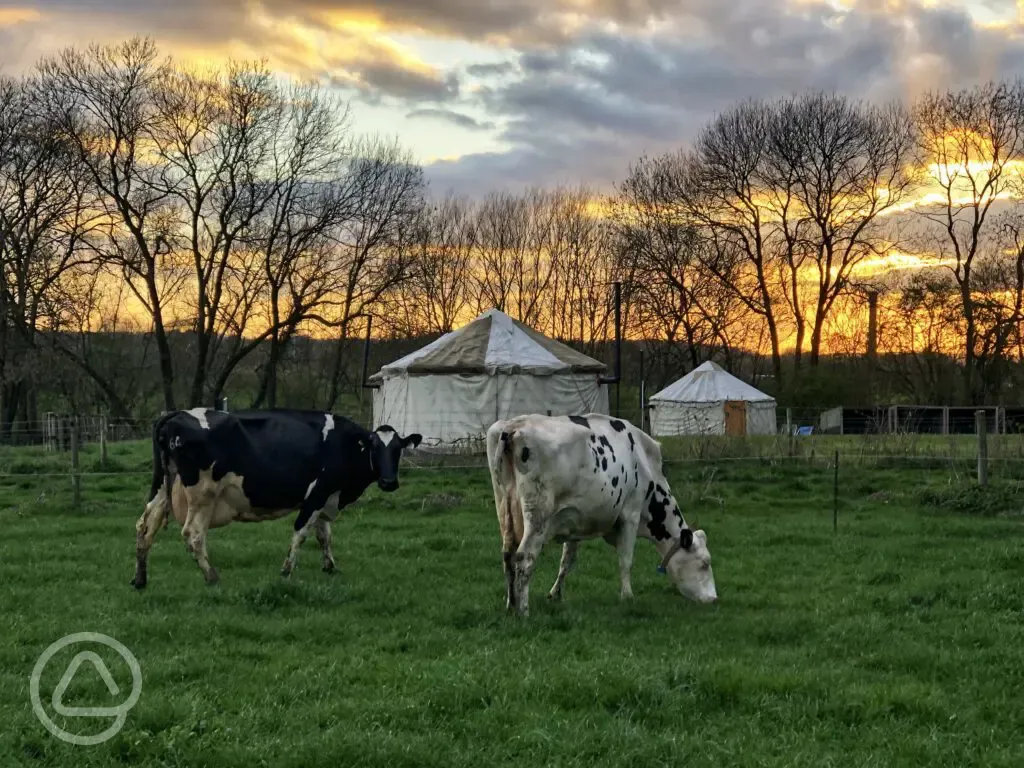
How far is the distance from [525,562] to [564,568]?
40.1 inches

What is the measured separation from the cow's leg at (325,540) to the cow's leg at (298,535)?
0.17 meters

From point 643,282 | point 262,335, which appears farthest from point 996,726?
point 643,282

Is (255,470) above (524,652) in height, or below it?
above

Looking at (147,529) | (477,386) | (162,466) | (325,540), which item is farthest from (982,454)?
(477,386)

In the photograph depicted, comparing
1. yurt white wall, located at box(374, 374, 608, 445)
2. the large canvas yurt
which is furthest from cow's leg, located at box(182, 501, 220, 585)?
yurt white wall, located at box(374, 374, 608, 445)

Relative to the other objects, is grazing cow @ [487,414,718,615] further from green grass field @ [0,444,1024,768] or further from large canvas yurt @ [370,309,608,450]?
large canvas yurt @ [370,309,608,450]

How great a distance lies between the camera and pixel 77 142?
101 ft

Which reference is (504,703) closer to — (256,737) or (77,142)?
(256,737)

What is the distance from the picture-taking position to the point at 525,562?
24.2ft

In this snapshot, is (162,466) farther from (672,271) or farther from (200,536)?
(672,271)

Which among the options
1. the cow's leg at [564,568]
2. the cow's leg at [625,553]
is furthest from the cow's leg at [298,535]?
the cow's leg at [625,553]

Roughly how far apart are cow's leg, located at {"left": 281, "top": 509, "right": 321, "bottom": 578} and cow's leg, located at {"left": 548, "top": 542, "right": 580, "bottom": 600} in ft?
8.22

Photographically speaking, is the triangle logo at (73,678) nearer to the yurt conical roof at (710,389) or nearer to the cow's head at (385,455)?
the cow's head at (385,455)

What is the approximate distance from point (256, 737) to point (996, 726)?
3962mm
